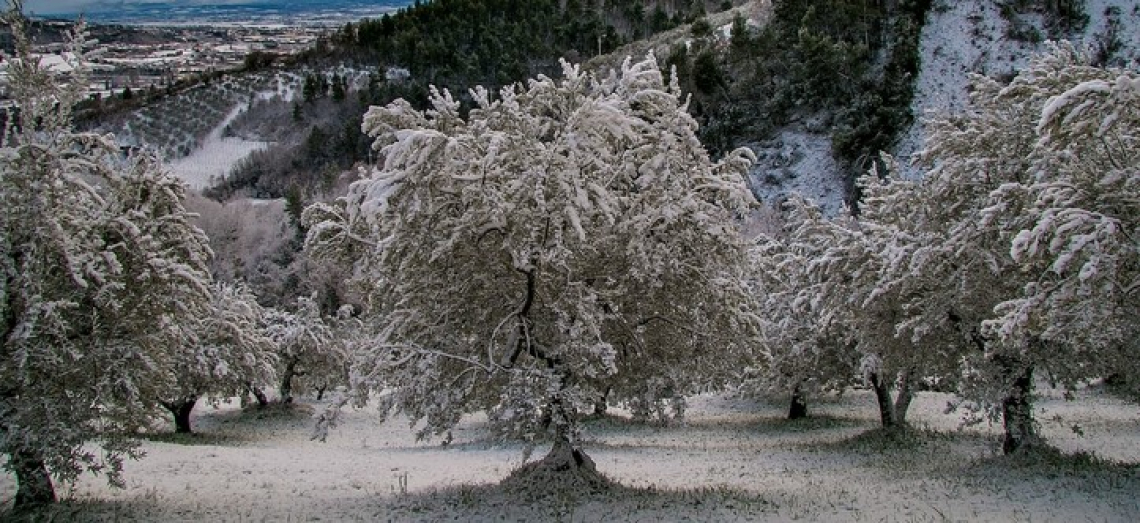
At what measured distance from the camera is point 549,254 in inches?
512

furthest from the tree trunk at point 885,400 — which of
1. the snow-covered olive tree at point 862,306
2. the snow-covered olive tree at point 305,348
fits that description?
the snow-covered olive tree at point 305,348

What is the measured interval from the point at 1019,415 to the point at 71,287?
19106mm

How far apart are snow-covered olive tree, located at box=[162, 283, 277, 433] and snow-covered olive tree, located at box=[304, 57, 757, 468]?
14886 mm

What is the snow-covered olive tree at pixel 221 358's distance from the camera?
2808cm

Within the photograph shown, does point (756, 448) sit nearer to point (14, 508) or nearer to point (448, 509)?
point (448, 509)

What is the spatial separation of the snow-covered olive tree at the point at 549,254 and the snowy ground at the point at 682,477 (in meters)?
2.22

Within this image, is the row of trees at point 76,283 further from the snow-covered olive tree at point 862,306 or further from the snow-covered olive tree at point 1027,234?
the snow-covered olive tree at point 1027,234

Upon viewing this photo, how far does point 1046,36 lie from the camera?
2712 inches

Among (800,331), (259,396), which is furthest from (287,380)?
(800,331)

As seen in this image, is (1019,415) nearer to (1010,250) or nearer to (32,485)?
(1010,250)

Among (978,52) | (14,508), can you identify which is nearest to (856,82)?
(978,52)

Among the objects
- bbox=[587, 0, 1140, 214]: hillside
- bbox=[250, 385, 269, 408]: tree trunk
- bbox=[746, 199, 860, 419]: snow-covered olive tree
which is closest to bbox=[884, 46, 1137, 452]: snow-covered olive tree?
bbox=[746, 199, 860, 419]: snow-covered olive tree

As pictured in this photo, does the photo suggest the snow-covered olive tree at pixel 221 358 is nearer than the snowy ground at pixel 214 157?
Yes

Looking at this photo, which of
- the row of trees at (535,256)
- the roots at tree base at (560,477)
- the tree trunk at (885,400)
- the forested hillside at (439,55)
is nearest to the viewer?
the row of trees at (535,256)
